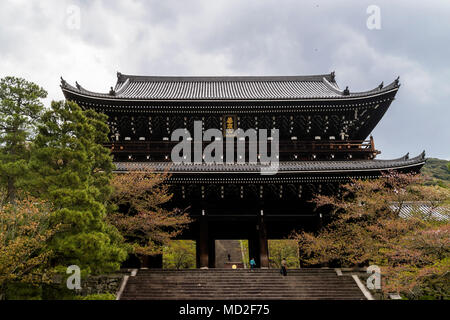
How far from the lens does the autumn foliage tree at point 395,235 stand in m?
11.0

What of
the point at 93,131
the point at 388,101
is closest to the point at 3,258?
the point at 93,131

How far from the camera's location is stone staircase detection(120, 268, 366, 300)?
12.6 m

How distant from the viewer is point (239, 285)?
522 inches

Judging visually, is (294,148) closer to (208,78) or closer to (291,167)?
(291,167)

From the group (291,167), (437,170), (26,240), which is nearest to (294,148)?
(291,167)

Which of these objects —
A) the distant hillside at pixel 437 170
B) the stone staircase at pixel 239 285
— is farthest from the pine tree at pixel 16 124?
the distant hillside at pixel 437 170

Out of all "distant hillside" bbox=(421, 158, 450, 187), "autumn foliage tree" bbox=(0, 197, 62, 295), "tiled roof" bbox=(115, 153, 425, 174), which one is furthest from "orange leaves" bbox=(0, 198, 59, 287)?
"distant hillside" bbox=(421, 158, 450, 187)

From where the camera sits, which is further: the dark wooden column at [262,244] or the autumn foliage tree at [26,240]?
the dark wooden column at [262,244]
